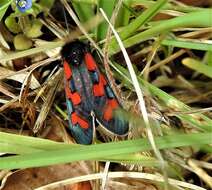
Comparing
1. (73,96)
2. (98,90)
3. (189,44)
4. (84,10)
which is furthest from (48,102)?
(189,44)

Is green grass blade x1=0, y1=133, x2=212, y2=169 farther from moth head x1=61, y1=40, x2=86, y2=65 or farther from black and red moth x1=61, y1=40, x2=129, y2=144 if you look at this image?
moth head x1=61, y1=40, x2=86, y2=65

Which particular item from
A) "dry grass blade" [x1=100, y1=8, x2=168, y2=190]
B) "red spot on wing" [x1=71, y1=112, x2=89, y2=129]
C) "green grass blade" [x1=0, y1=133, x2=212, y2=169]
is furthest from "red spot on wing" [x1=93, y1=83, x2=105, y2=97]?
"green grass blade" [x1=0, y1=133, x2=212, y2=169]

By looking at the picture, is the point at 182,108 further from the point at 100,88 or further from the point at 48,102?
the point at 48,102

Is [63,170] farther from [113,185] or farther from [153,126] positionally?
[153,126]

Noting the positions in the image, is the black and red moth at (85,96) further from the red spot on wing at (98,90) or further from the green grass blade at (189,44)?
the green grass blade at (189,44)

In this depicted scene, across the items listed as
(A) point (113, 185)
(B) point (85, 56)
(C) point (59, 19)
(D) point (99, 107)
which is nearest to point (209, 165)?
(A) point (113, 185)

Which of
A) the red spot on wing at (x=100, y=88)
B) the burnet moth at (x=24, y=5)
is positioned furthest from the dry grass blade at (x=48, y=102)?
the burnet moth at (x=24, y=5)
